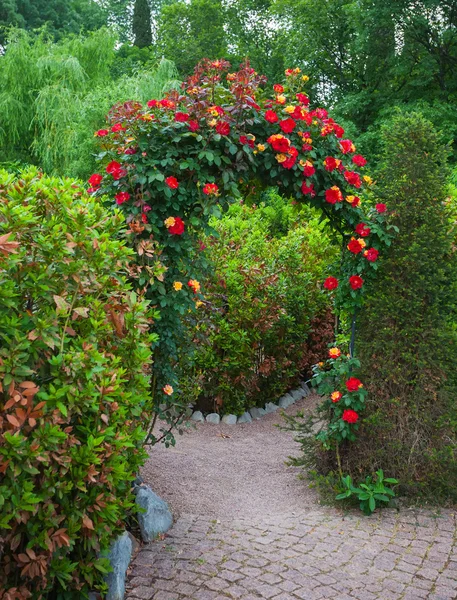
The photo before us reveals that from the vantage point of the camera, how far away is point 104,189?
4168mm

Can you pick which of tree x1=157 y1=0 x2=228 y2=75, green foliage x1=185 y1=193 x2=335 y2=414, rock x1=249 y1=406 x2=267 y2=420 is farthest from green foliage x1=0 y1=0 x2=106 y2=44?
rock x1=249 y1=406 x2=267 y2=420

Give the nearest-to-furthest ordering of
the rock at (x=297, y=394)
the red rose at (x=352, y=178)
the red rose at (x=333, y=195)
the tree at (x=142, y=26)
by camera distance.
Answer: the red rose at (x=333, y=195), the red rose at (x=352, y=178), the rock at (x=297, y=394), the tree at (x=142, y=26)

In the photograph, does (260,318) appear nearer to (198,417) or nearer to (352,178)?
(198,417)

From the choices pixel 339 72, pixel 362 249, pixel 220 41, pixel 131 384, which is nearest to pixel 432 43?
pixel 339 72

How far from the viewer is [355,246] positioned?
470cm

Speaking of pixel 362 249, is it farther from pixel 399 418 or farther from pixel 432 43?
pixel 432 43

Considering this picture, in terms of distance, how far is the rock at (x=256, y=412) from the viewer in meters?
7.46

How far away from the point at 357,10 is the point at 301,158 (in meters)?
14.4

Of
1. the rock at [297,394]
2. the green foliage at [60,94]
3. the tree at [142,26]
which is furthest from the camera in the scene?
the tree at [142,26]

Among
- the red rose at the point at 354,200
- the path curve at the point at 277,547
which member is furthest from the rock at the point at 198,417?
the red rose at the point at 354,200

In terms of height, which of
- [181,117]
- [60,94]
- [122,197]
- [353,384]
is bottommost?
[353,384]

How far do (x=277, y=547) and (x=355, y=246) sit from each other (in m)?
Result: 2.16

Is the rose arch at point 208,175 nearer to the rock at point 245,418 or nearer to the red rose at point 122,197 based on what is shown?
the red rose at point 122,197

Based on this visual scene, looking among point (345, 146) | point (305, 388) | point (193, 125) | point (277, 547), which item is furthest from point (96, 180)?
point (305, 388)
